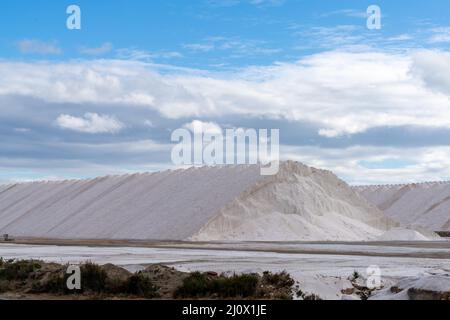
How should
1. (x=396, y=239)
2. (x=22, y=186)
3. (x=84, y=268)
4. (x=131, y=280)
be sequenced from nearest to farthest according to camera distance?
1. (x=131, y=280)
2. (x=84, y=268)
3. (x=396, y=239)
4. (x=22, y=186)

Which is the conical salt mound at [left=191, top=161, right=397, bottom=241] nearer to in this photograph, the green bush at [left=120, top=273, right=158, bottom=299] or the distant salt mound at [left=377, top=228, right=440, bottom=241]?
the distant salt mound at [left=377, top=228, right=440, bottom=241]

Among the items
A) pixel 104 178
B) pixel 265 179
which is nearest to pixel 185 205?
pixel 265 179

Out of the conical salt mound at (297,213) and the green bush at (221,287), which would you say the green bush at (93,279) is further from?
the conical salt mound at (297,213)

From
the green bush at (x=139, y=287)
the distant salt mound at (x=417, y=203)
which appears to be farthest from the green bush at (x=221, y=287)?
the distant salt mound at (x=417, y=203)

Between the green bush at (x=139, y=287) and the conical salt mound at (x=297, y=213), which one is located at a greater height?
the conical salt mound at (x=297, y=213)

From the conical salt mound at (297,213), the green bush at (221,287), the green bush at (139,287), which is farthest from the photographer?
the conical salt mound at (297,213)

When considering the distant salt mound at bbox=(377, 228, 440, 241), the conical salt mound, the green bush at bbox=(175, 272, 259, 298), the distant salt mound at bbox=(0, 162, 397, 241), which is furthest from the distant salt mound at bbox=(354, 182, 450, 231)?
the green bush at bbox=(175, 272, 259, 298)
